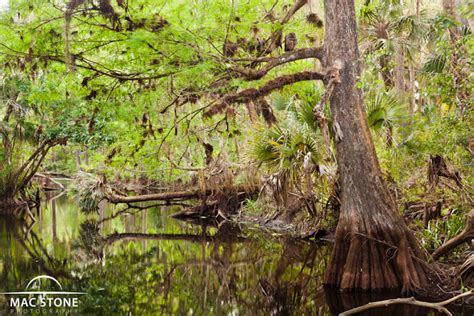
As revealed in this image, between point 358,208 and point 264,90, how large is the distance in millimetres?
2935

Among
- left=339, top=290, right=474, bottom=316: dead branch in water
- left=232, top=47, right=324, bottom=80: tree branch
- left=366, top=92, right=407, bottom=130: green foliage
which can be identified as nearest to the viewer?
left=339, top=290, right=474, bottom=316: dead branch in water

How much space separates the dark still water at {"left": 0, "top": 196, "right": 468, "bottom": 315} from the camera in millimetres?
Result: 8875

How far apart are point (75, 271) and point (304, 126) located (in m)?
5.98

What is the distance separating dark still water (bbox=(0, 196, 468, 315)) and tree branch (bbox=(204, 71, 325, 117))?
3569 millimetres

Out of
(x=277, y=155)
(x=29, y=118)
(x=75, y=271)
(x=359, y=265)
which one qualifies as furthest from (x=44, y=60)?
(x=29, y=118)

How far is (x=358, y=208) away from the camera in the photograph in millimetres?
9375

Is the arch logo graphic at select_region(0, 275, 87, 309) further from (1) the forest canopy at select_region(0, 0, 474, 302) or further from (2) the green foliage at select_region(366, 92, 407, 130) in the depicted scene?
(2) the green foliage at select_region(366, 92, 407, 130)

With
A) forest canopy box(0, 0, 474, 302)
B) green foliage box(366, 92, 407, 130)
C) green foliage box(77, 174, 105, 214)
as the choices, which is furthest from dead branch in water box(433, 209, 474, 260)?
green foliage box(77, 174, 105, 214)

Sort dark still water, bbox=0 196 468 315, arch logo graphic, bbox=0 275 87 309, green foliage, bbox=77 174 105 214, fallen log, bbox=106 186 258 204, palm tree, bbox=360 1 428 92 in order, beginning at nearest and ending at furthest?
dark still water, bbox=0 196 468 315, arch logo graphic, bbox=0 275 87 309, palm tree, bbox=360 1 428 92, fallen log, bbox=106 186 258 204, green foliage, bbox=77 174 105 214

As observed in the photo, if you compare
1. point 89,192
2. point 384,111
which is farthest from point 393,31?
point 89,192

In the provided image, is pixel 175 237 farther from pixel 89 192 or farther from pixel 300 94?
pixel 89 192

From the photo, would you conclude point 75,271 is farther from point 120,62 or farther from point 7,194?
point 7,194

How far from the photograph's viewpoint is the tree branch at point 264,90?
1010 cm

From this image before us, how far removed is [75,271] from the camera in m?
12.0
